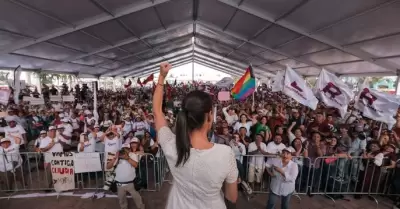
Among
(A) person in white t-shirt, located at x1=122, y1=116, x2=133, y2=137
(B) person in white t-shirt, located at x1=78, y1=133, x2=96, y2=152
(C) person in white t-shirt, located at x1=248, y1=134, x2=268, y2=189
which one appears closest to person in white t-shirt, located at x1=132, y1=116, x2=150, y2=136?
(A) person in white t-shirt, located at x1=122, y1=116, x2=133, y2=137

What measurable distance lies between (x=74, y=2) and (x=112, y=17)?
2065mm

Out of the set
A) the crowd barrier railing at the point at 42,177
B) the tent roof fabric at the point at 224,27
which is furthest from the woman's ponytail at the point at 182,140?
the tent roof fabric at the point at 224,27

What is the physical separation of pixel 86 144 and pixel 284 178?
4787 millimetres

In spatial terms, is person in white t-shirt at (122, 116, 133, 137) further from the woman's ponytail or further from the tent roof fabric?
the woman's ponytail

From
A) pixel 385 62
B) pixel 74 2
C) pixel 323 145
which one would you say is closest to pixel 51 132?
pixel 74 2

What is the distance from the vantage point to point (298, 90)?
6.69 metres

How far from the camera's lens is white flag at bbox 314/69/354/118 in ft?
21.0

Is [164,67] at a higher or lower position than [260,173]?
higher

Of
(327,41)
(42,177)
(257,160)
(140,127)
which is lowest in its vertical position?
(42,177)

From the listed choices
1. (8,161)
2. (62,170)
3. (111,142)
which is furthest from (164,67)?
(8,161)

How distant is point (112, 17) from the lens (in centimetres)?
952

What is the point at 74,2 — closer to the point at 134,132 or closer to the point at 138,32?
the point at 134,132

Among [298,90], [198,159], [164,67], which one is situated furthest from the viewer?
[298,90]

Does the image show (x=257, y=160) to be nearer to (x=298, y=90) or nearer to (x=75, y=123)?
(x=298, y=90)
